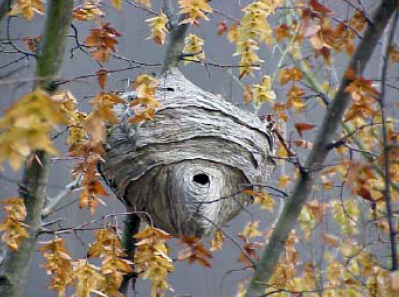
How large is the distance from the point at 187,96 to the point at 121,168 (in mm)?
377

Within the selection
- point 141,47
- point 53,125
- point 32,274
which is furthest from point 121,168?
point 32,274

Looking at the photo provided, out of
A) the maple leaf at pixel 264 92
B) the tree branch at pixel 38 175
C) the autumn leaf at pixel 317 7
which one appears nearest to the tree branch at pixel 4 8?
the tree branch at pixel 38 175

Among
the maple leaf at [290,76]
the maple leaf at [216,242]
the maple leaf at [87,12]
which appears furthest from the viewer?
the maple leaf at [216,242]

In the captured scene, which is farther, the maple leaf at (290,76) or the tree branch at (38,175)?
the maple leaf at (290,76)

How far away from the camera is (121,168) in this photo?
332 centimetres

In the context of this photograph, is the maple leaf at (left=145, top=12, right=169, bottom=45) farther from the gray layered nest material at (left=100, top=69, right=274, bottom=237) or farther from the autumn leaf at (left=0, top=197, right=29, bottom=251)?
the autumn leaf at (left=0, top=197, right=29, bottom=251)

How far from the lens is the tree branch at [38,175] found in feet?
9.91

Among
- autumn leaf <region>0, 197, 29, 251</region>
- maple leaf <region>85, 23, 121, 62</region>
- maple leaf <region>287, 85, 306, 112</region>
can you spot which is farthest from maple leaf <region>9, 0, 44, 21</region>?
maple leaf <region>287, 85, 306, 112</region>

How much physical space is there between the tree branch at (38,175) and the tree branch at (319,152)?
0.86 metres

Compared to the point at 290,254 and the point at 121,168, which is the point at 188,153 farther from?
the point at 290,254

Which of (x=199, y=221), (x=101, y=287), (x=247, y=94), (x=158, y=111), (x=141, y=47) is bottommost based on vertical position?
(x=101, y=287)

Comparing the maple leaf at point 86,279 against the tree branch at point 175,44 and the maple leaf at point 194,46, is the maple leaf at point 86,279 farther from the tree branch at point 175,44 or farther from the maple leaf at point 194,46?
the maple leaf at point 194,46

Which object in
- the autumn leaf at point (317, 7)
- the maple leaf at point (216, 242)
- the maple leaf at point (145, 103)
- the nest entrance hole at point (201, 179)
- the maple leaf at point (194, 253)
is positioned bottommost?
the maple leaf at point (194, 253)

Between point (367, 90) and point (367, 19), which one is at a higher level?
point (367, 19)
